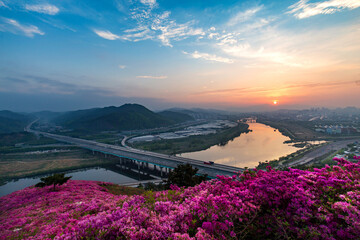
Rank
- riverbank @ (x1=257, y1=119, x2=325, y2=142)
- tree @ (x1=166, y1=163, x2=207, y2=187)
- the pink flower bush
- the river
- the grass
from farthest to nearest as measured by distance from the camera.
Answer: riverbank @ (x1=257, y1=119, x2=325, y2=142), the grass, the river, tree @ (x1=166, y1=163, x2=207, y2=187), the pink flower bush

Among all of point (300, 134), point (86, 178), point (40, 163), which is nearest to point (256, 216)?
point (86, 178)

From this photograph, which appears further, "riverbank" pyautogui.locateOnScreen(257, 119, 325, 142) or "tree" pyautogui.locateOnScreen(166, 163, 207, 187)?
"riverbank" pyautogui.locateOnScreen(257, 119, 325, 142)

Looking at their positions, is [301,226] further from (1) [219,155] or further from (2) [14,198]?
(1) [219,155]

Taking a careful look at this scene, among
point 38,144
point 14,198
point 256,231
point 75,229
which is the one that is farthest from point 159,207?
point 38,144

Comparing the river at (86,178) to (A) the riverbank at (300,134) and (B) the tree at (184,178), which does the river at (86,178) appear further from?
(A) the riverbank at (300,134)

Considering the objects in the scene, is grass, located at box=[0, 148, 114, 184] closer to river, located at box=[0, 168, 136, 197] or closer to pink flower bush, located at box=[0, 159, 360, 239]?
river, located at box=[0, 168, 136, 197]

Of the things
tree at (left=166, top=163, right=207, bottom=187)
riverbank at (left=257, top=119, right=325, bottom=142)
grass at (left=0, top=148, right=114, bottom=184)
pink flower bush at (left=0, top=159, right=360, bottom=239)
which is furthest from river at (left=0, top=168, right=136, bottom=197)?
riverbank at (left=257, top=119, right=325, bottom=142)

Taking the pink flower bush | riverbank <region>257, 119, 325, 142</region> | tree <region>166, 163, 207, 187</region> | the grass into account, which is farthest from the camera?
riverbank <region>257, 119, 325, 142</region>

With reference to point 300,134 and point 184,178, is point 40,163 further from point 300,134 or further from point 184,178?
point 300,134

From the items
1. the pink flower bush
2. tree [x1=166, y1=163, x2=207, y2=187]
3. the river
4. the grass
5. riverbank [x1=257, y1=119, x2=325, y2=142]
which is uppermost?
the pink flower bush

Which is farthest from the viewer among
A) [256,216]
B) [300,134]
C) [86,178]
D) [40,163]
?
[300,134]

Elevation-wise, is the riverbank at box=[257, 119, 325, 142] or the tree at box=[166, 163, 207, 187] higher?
the tree at box=[166, 163, 207, 187]
